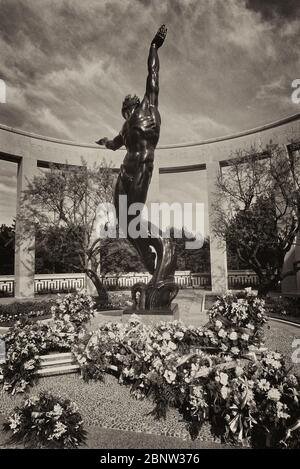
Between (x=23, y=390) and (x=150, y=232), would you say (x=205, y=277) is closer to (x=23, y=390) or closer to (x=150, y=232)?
(x=150, y=232)

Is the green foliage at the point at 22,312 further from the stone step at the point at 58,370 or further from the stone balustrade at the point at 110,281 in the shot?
the stone balustrade at the point at 110,281

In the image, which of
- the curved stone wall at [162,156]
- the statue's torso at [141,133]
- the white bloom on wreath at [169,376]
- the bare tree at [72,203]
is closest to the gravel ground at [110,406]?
the white bloom on wreath at [169,376]

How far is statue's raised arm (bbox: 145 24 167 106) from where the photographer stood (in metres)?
6.19

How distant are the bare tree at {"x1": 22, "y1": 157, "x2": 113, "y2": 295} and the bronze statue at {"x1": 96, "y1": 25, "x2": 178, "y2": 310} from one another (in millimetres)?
7784

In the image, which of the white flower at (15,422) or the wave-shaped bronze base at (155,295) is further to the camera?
the wave-shaped bronze base at (155,295)

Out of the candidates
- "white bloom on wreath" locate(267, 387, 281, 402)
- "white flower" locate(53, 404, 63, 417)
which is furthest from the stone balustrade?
"white bloom on wreath" locate(267, 387, 281, 402)

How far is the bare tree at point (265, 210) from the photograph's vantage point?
12.8m

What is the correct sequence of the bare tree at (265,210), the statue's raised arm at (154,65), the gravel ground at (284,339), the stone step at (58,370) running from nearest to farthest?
the stone step at (58,370)
the gravel ground at (284,339)
the statue's raised arm at (154,65)
the bare tree at (265,210)

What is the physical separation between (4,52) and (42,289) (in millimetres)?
12190

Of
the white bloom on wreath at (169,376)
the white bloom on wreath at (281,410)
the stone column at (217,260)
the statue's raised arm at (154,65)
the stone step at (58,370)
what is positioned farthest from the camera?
the stone column at (217,260)

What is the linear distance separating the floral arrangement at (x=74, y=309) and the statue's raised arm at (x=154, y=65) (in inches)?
174

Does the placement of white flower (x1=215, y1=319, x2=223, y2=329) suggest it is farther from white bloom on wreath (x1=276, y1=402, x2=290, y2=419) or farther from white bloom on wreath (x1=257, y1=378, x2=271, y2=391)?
white bloom on wreath (x1=276, y1=402, x2=290, y2=419)

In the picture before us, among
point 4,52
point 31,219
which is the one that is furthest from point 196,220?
point 4,52
